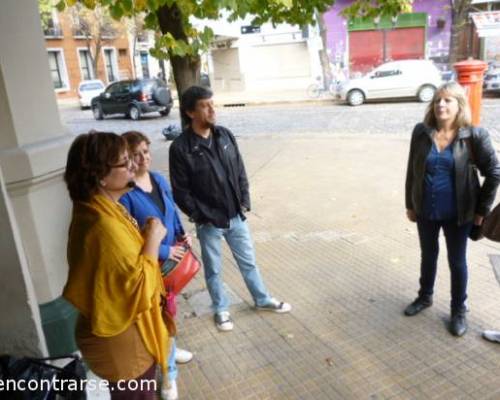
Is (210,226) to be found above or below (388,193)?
above

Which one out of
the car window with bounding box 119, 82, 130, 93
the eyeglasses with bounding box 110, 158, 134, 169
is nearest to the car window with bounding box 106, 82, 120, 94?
the car window with bounding box 119, 82, 130, 93

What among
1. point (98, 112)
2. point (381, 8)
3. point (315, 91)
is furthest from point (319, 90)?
point (381, 8)

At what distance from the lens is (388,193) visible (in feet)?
22.4

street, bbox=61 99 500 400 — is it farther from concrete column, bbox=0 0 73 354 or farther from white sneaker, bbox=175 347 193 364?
concrete column, bbox=0 0 73 354

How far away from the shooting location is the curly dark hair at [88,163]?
1892mm

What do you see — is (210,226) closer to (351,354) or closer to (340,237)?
(351,354)

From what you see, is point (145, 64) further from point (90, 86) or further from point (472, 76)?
point (472, 76)

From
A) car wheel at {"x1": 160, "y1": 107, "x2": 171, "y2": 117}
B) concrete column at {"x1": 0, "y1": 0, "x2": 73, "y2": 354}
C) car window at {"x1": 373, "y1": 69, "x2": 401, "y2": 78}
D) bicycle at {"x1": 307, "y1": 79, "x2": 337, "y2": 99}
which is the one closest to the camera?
concrete column at {"x1": 0, "y1": 0, "x2": 73, "y2": 354}

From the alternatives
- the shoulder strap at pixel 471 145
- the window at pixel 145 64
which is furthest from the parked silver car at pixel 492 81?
the window at pixel 145 64

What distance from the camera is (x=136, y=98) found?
62.1ft

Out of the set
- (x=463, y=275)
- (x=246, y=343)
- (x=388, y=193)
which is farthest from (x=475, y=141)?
(x=388, y=193)

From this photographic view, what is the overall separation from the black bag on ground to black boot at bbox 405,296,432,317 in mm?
2430

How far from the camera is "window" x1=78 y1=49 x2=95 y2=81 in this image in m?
36.1

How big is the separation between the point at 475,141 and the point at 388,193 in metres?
3.77
